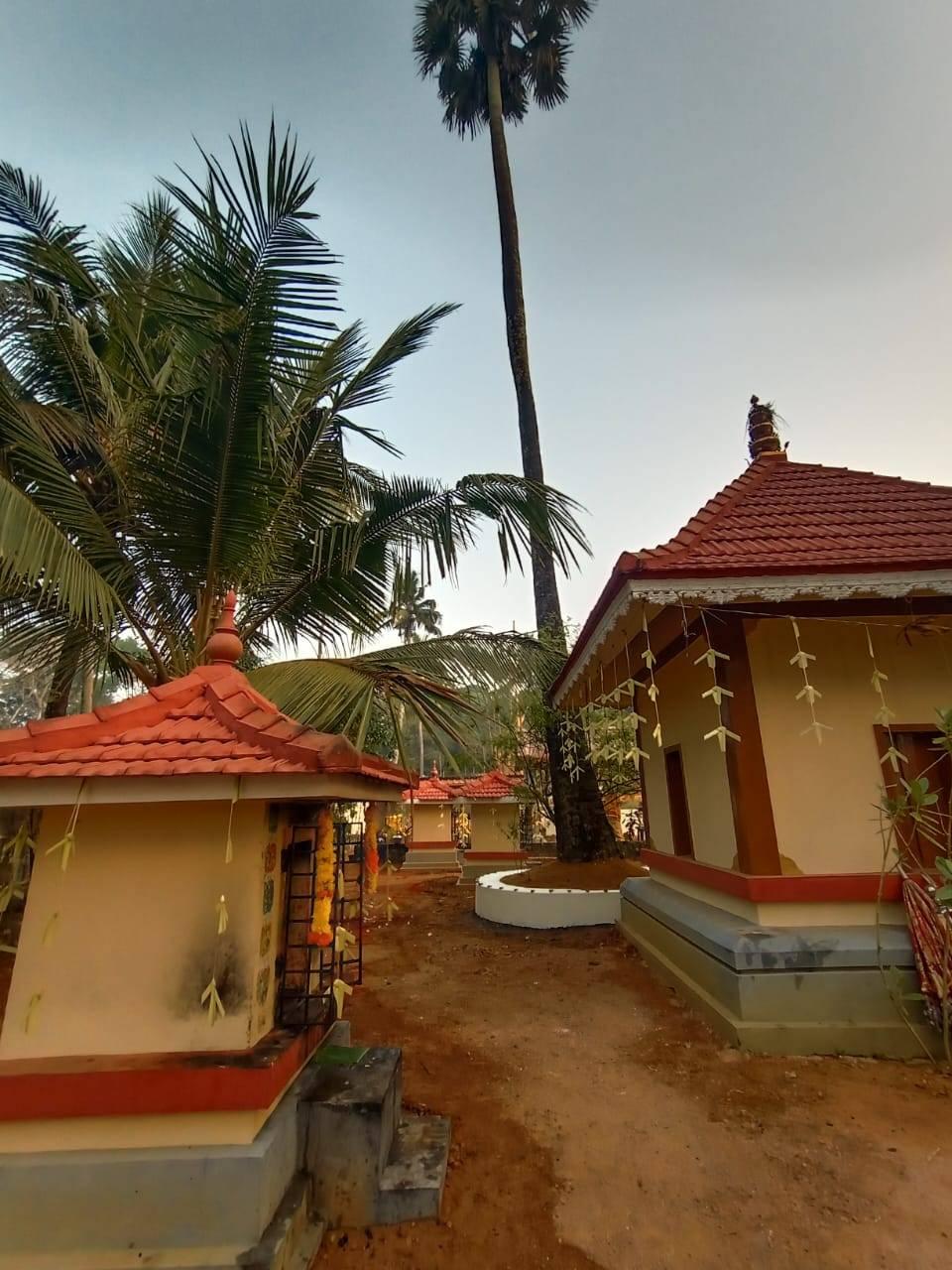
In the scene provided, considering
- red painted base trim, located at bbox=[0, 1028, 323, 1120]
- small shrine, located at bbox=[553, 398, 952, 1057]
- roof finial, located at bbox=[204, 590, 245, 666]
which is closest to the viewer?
red painted base trim, located at bbox=[0, 1028, 323, 1120]

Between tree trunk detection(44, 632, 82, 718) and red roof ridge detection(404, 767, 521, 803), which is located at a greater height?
tree trunk detection(44, 632, 82, 718)

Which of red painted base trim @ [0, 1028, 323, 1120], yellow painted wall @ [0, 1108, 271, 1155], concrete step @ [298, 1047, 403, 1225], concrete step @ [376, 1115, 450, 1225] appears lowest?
concrete step @ [376, 1115, 450, 1225]

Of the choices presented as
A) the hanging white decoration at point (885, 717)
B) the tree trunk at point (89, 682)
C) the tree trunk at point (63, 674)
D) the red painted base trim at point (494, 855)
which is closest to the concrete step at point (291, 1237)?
the tree trunk at point (89, 682)

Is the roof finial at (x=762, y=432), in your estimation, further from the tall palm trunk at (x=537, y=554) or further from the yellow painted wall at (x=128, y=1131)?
the yellow painted wall at (x=128, y=1131)

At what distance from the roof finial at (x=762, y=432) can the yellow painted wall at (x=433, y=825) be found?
613 inches

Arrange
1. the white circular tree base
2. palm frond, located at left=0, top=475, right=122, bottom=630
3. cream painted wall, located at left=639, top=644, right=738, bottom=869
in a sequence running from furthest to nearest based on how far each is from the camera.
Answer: the white circular tree base
cream painted wall, located at left=639, top=644, right=738, bottom=869
palm frond, located at left=0, top=475, right=122, bottom=630

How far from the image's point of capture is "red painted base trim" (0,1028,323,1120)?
2340 millimetres

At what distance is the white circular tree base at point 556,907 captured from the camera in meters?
8.35

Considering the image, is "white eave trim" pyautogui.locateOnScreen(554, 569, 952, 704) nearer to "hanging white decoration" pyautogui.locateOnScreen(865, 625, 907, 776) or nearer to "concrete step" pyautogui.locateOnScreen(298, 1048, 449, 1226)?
"hanging white decoration" pyautogui.locateOnScreen(865, 625, 907, 776)

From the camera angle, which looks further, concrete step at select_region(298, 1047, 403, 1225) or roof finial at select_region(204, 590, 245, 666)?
roof finial at select_region(204, 590, 245, 666)

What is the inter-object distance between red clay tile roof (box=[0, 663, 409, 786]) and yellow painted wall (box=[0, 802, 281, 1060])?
0.31m

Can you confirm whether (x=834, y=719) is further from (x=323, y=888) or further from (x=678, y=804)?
(x=323, y=888)

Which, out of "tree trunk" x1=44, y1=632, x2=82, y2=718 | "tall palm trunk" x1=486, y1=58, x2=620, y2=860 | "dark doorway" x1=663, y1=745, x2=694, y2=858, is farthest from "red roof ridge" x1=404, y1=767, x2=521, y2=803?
"tree trunk" x1=44, y1=632, x2=82, y2=718

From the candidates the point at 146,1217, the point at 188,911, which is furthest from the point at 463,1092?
the point at 188,911
